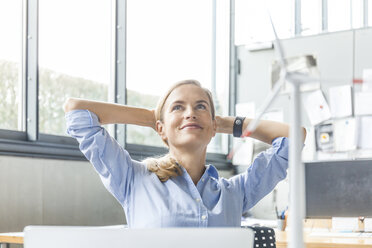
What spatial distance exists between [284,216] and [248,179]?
0.95 metres

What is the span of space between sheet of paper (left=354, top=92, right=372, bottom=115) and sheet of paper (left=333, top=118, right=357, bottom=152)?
2.9 inches

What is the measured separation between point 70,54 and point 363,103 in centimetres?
183

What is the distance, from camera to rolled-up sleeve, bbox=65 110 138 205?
1.43 m

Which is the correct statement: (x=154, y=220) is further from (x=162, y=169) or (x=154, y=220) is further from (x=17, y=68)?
(x=17, y=68)

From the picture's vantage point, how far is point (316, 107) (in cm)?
364

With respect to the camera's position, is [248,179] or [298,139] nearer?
[298,139]

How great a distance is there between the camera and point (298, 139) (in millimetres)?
601

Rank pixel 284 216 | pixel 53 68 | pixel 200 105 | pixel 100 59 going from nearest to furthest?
pixel 200 105 → pixel 284 216 → pixel 53 68 → pixel 100 59

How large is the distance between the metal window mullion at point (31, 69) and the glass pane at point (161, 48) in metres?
0.79

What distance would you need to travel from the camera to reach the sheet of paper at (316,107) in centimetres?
361

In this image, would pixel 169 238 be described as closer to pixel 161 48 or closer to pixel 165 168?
pixel 165 168


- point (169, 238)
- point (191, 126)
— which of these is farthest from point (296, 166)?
point (191, 126)

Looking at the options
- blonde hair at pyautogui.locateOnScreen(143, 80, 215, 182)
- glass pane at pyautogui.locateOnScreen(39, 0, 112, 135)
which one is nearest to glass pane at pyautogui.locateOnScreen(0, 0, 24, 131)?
glass pane at pyautogui.locateOnScreen(39, 0, 112, 135)

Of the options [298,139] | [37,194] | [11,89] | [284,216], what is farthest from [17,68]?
[298,139]
